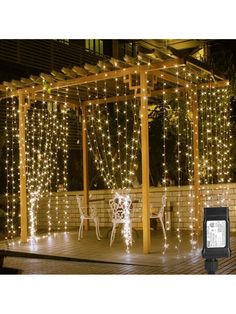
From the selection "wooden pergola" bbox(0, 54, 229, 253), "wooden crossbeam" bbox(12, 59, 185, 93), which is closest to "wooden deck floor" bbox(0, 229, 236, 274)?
"wooden pergola" bbox(0, 54, 229, 253)

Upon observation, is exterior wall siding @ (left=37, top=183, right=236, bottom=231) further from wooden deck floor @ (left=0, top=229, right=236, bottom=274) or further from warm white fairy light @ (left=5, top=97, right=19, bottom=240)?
wooden deck floor @ (left=0, top=229, right=236, bottom=274)

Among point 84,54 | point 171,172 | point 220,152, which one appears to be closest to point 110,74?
point 220,152

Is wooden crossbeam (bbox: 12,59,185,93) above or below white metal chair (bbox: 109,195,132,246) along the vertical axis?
above

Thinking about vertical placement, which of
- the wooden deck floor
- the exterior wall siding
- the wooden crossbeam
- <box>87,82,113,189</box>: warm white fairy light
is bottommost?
the wooden deck floor

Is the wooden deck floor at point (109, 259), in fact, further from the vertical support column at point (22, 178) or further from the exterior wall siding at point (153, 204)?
the exterior wall siding at point (153, 204)

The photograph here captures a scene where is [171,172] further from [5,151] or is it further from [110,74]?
[110,74]

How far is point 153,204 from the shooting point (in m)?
12.0

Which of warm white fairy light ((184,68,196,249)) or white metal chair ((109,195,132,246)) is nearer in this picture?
white metal chair ((109,195,132,246))

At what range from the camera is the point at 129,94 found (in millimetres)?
11039

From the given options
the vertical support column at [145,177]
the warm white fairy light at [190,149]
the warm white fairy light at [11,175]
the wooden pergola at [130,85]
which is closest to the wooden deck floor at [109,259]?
the vertical support column at [145,177]

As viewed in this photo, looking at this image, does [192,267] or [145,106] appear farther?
[145,106]

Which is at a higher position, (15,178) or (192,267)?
(15,178)

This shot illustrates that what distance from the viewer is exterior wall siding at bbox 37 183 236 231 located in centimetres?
1109

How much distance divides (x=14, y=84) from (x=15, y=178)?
545 centimetres
